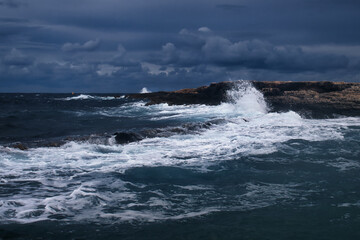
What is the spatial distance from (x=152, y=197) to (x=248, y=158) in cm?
426

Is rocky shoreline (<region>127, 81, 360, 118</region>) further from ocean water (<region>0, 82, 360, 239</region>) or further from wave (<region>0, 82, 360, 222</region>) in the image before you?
ocean water (<region>0, 82, 360, 239</region>)

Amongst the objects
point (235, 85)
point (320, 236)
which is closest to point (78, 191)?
point (320, 236)

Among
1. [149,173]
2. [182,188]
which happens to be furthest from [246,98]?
[182,188]

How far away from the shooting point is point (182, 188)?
709 cm

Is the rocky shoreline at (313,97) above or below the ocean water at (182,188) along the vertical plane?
above

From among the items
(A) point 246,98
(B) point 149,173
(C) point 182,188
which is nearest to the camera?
(C) point 182,188

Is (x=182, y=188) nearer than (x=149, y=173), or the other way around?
(x=182, y=188)

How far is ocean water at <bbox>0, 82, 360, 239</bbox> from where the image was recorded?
16.3ft

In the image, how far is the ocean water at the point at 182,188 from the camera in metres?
4.97

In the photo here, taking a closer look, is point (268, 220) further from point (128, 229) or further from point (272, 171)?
point (272, 171)

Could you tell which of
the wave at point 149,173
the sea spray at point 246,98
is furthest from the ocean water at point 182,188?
the sea spray at point 246,98

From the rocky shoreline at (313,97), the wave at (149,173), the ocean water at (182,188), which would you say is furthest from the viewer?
the rocky shoreline at (313,97)

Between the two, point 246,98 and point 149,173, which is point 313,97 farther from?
point 149,173

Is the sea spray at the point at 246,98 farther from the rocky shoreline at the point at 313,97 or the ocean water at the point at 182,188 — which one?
the ocean water at the point at 182,188
